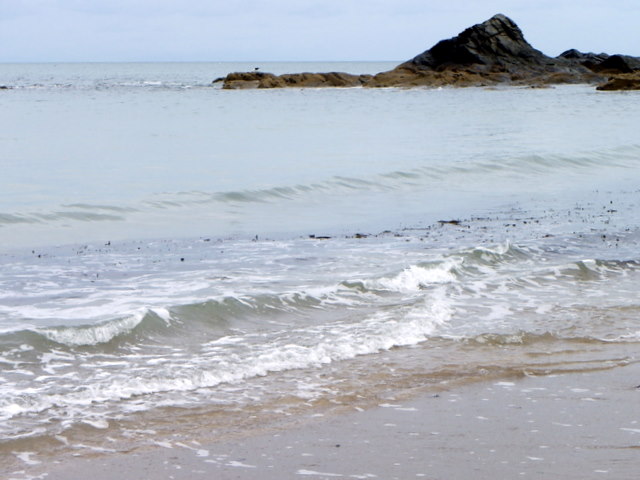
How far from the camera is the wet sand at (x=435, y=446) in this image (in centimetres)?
489

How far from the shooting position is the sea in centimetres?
630

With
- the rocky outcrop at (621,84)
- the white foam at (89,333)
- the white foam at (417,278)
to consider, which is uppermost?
the rocky outcrop at (621,84)

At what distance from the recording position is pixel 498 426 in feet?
18.5

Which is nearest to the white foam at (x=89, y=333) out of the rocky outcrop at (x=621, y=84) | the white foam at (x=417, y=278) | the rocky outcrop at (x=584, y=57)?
the white foam at (x=417, y=278)

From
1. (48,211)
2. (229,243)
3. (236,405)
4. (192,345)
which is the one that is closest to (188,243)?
(229,243)

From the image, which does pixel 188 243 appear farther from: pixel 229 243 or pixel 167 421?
pixel 167 421

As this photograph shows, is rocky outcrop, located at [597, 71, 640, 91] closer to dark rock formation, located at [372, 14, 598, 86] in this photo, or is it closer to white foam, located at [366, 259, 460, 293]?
dark rock formation, located at [372, 14, 598, 86]

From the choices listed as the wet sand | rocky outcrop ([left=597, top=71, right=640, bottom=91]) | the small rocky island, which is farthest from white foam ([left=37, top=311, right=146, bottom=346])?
the small rocky island

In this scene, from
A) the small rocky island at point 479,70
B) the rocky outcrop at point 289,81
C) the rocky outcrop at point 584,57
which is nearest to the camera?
the rocky outcrop at point 289,81

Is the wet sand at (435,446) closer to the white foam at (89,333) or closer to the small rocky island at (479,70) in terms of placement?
the white foam at (89,333)

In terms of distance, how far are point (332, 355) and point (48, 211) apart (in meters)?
9.40

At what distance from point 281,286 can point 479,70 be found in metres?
80.2

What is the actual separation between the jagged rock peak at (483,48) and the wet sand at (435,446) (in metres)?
85.2

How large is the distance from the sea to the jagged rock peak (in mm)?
65455
